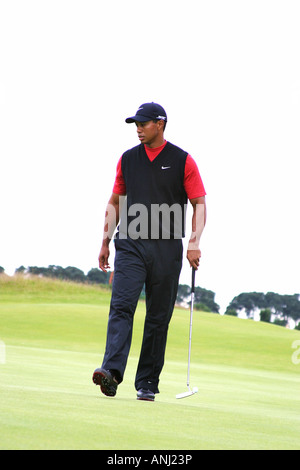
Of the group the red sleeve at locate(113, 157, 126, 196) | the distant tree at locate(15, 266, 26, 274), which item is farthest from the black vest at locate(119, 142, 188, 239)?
the distant tree at locate(15, 266, 26, 274)

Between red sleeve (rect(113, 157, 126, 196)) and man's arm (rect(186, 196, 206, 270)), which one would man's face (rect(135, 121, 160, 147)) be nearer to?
red sleeve (rect(113, 157, 126, 196))

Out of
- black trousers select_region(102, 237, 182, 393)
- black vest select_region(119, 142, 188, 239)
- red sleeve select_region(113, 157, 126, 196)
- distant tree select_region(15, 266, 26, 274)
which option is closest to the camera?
black trousers select_region(102, 237, 182, 393)

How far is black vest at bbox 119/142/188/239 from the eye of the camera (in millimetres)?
5500

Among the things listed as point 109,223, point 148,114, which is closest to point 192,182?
point 148,114

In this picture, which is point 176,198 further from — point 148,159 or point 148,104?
point 148,104

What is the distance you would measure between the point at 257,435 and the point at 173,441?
2.13 feet

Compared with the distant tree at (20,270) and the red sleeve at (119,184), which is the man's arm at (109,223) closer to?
the red sleeve at (119,184)

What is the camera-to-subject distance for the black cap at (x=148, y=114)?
18.3 feet

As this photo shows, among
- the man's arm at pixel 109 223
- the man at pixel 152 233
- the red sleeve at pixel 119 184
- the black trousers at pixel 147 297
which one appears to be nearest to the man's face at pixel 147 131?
the man at pixel 152 233

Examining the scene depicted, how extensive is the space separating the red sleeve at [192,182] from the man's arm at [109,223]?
22.9 inches

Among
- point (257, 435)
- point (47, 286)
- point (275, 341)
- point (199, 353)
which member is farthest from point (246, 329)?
point (257, 435)

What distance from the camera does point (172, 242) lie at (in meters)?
5.56

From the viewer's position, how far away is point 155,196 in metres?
5.49

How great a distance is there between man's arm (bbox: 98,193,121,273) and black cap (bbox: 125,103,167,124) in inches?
24.6
